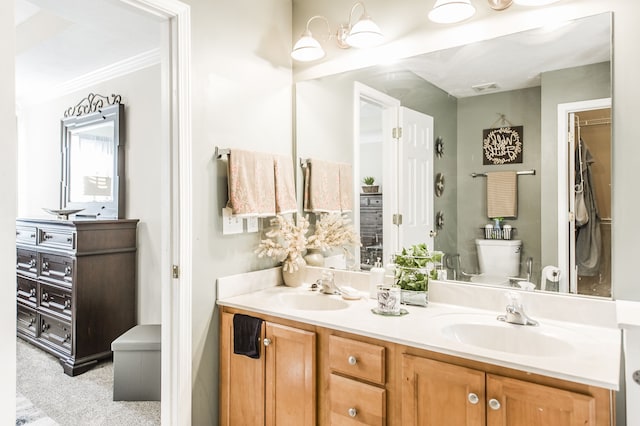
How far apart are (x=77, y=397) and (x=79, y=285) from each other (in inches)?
31.4

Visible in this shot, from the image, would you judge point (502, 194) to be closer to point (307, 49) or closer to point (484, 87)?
point (484, 87)

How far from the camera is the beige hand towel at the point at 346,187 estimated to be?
235 centimetres

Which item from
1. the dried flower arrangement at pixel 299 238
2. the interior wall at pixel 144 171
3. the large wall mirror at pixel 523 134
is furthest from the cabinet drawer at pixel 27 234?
the large wall mirror at pixel 523 134

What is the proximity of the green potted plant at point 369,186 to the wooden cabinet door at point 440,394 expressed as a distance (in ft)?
3.44

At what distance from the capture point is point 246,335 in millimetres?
1901

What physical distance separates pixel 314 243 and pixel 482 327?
1.05m

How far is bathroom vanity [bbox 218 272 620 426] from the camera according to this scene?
118cm

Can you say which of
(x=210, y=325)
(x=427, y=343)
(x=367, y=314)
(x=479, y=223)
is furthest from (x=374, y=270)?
(x=210, y=325)

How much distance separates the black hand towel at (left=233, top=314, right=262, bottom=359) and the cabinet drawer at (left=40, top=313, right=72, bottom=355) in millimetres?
1937

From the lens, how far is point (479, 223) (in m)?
1.92

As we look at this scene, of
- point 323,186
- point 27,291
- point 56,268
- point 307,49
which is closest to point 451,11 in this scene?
point 307,49

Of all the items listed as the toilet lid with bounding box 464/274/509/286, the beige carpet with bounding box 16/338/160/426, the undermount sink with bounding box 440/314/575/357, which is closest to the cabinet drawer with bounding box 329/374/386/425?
the undermount sink with bounding box 440/314/575/357

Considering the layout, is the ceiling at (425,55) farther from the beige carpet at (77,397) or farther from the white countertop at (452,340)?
the beige carpet at (77,397)

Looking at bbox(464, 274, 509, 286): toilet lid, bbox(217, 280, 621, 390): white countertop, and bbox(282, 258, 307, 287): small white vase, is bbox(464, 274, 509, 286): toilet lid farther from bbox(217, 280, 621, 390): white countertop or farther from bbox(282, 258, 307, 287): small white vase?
bbox(282, 258, 307, 287): small white vase
